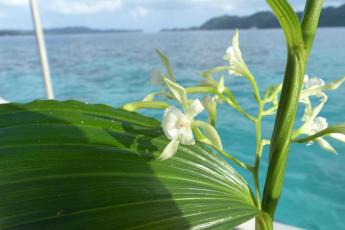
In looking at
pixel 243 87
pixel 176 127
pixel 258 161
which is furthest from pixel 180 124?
pixel 243 87

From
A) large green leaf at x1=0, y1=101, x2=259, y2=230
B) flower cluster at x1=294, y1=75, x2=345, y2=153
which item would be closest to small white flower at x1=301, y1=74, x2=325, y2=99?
flower cluster at x1=294, y1=75, x2=345, y2=153

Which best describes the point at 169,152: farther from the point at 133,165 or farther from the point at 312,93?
the point at 312,93

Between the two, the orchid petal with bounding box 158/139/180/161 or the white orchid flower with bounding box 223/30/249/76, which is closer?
the orchid petal with bounding box 158/139/180/161

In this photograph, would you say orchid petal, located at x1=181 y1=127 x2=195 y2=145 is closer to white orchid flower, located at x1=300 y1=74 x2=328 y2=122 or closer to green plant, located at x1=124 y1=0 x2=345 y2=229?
green plant, located at x1=124 y1=0 x2=345 y2=229

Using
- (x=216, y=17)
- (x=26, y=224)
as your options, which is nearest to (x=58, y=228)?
(x=26, y=224)

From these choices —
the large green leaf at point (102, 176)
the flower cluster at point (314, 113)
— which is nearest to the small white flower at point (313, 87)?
the flower cluster at point (314, 113)

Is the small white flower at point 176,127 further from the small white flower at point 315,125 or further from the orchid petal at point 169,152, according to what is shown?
the small white flower at point 315,125
